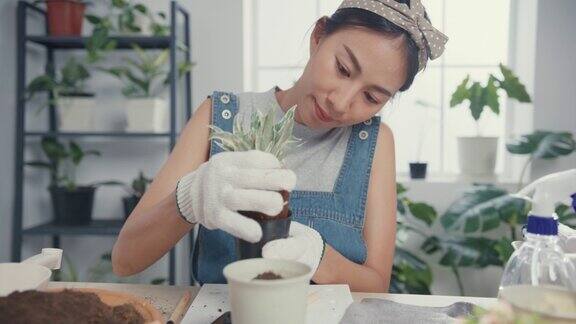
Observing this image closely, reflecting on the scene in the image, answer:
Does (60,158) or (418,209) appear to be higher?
(60,158)

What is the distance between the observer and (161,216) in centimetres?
89

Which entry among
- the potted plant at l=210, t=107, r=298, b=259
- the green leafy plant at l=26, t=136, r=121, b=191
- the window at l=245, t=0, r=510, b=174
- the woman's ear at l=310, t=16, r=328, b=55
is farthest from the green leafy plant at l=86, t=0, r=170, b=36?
the potted plant at l=210, t=107, r=298, b=259

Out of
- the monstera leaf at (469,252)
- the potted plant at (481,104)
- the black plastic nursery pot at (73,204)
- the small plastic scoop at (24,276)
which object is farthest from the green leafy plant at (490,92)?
the small plastic scoop at (24,276)

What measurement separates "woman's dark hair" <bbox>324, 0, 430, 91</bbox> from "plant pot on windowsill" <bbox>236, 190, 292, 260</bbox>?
51cm

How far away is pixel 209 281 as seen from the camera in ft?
3.51

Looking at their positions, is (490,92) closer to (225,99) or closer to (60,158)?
(225,99)

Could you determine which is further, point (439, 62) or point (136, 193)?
point (439, 62)

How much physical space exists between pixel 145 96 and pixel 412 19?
1.49m

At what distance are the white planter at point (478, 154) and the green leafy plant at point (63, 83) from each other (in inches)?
71.8

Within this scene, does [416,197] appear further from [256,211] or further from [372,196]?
[256,211]

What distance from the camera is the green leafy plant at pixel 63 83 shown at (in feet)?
6.81

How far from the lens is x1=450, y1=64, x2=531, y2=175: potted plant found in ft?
6.68

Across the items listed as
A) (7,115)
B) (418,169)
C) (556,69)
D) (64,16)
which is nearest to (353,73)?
(418,169)

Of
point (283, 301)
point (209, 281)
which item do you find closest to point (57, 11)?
point (209, 281)
